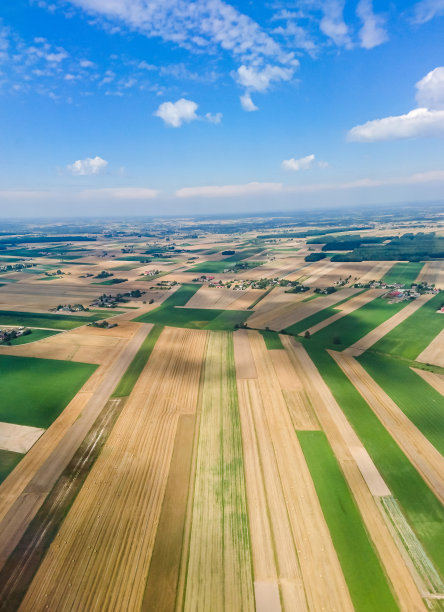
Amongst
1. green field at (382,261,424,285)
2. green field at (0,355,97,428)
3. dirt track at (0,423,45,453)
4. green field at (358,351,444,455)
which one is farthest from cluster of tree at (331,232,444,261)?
dirt track at (0,423,45,453)

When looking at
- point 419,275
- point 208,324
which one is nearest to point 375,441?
point 208,324

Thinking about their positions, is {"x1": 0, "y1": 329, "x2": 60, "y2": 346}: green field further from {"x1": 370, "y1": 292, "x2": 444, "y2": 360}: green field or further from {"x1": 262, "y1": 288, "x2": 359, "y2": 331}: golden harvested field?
{"x1": 370, "y1": 292, "x2": 444, "y2": 360}: green field

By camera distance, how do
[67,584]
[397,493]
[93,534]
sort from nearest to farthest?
[67,584] < [93,534] < [397,493]

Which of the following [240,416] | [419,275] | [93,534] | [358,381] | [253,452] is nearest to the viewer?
Result: [93,534]

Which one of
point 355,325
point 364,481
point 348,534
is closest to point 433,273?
point 355,325

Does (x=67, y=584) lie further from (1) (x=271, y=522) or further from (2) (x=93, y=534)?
(1) (x=271, y=522)

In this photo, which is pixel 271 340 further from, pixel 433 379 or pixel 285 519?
pixel 285 519

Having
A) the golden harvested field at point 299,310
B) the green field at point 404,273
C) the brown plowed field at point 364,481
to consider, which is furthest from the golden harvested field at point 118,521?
the green field at point 404,273
